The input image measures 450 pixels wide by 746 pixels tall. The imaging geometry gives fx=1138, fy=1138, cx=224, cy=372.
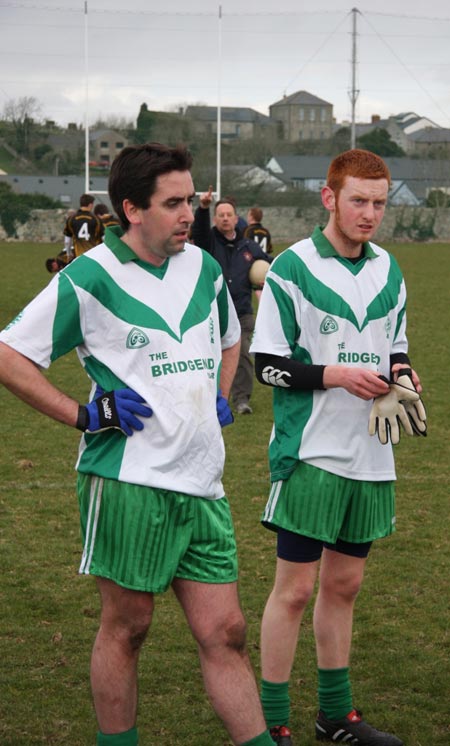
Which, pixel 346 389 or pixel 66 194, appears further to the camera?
pixel 66 194

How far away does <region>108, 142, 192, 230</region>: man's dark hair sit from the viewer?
3.50m

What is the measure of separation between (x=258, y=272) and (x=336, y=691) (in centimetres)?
641

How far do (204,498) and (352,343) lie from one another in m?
0.93

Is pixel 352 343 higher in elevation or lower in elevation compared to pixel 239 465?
higher

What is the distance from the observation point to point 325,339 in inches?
163

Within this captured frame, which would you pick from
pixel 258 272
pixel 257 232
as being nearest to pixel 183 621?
pixel 258 272

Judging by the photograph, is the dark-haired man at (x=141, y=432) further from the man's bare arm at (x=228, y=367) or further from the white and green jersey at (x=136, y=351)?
the man's bare arm at (x=228, y=367)

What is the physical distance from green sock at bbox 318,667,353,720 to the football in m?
6.27

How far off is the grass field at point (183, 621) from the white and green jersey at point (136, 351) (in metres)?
1.39

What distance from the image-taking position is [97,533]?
3.54 m

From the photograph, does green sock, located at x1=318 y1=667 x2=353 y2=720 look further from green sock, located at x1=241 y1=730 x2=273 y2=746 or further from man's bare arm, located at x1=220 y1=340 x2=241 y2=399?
man's bare arm, located at x1=220 y1=340 x2=241 y2=399

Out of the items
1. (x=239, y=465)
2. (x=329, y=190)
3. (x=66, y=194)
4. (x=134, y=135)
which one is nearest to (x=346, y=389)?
(x=329, y=190)

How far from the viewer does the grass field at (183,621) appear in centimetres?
452

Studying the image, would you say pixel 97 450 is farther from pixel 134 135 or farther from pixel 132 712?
pixel 134 135
